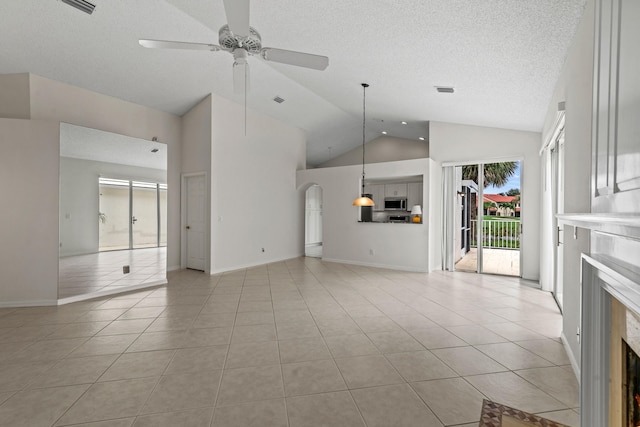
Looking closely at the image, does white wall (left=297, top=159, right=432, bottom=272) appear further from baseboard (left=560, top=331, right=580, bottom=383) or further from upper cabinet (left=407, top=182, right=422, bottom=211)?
baseboard (left=560, top=331, right=580, bottom=383)

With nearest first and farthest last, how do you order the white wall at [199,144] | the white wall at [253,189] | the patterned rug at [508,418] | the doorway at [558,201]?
1. the patterned rug at [508,418]
2. the doorway at [558,201]
3. the white wall at [199,144]
4. the white wall at [253,189]

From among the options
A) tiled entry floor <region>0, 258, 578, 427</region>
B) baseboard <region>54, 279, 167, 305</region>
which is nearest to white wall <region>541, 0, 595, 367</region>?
tiled entry floor <region>0, 258, 578, 427</region>

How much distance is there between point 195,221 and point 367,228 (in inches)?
157

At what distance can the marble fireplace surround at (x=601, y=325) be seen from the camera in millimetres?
1110

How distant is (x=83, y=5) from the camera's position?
3654 millimetres

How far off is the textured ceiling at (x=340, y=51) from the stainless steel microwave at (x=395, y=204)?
3152 millimetres

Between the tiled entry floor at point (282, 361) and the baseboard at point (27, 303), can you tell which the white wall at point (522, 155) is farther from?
the baseboard at point (27, 303)

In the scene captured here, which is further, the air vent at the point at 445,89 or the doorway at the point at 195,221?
the doorway at the point at 195,221

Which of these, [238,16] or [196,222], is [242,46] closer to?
[238,16]

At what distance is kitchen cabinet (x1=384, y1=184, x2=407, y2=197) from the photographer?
30.9 feet

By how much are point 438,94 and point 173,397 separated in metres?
5.33

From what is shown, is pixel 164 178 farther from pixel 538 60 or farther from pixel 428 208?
pixel 538 60

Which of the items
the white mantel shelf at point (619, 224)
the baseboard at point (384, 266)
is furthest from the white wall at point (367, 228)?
the white mantel shelf at point (619, 224)

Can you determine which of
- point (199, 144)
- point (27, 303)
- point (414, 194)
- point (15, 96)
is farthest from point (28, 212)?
point (414, 194)
